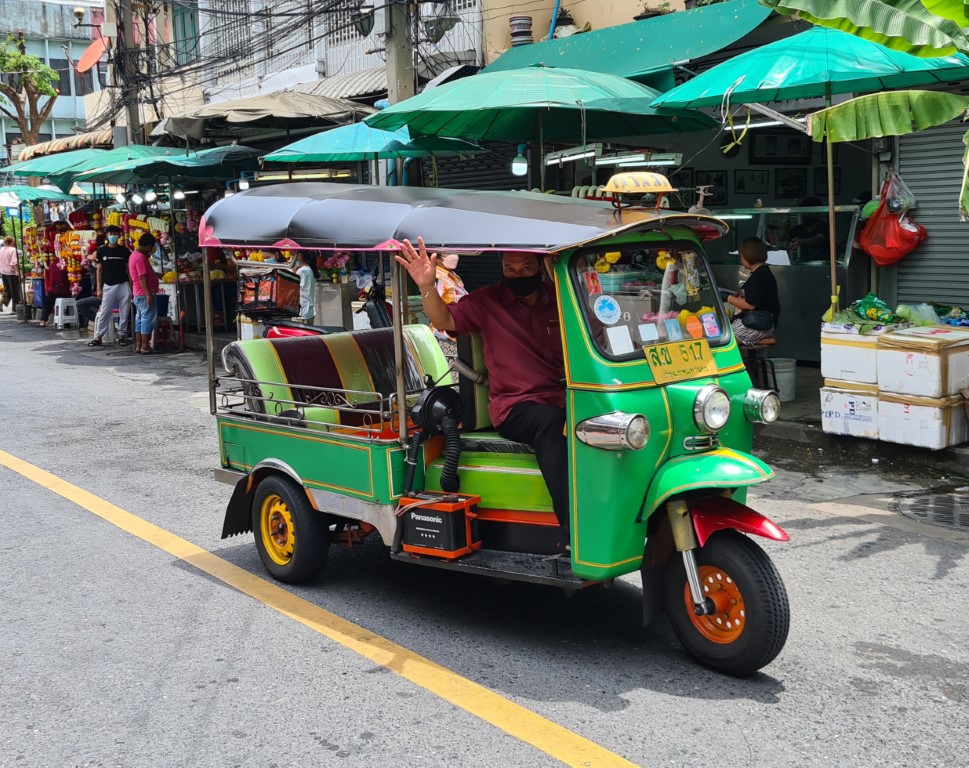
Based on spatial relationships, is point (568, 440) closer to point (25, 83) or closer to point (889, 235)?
point (889, 235)

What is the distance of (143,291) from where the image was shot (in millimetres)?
16141

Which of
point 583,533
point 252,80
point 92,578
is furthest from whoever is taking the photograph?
point 252,80

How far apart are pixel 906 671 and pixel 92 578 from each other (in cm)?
414

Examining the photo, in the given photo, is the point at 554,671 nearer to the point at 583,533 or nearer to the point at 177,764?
the point at 583,533

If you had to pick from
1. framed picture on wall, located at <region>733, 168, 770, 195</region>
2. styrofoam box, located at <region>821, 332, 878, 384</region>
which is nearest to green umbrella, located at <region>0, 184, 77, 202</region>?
framed picture on wall, located at <region>733, 168, 770, 195</region>

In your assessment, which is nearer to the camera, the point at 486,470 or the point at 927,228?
the point at 486,470

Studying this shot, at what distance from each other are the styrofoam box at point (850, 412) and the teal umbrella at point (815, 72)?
92.9 inches

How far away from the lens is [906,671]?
4.43m

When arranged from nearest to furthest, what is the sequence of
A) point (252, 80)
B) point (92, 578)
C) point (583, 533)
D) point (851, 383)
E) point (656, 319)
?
point (583, 533) → point (656, 319) → point (92, 578) → point (851, 383) → point (252, 80)

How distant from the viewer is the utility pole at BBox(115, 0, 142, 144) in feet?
65.3

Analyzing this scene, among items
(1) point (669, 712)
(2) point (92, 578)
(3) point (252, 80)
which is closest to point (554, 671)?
(1) point (669, 712)

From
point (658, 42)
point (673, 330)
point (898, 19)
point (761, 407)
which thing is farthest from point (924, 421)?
point (658, 42)

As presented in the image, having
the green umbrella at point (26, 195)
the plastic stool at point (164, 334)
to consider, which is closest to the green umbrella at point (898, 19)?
the plastic stool at point (164, 334)

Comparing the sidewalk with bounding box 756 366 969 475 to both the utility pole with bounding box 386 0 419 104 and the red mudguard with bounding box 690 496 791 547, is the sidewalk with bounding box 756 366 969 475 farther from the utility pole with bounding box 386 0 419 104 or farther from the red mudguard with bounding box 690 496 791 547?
the utility pole with bounding box 386 0 419 104
